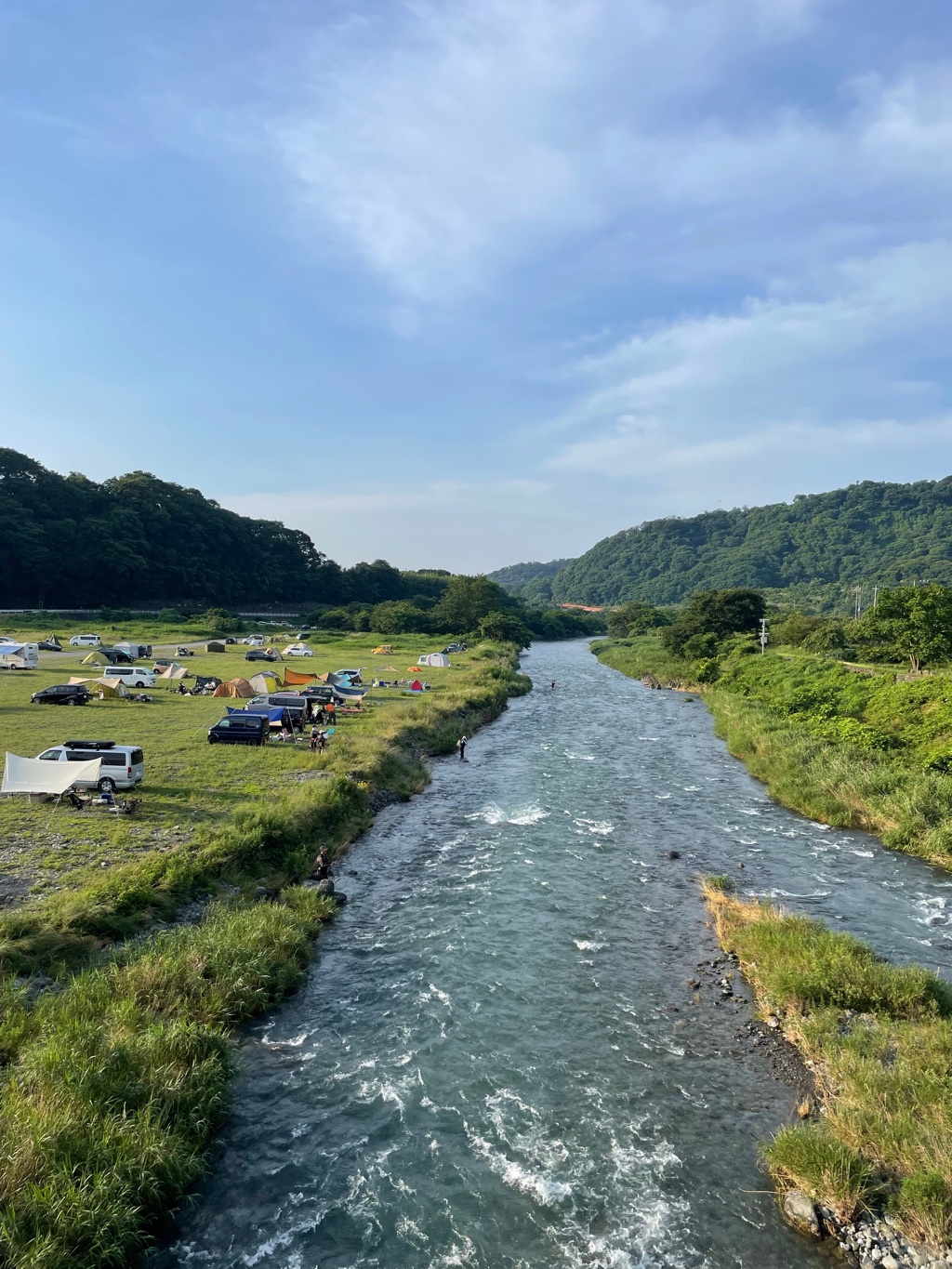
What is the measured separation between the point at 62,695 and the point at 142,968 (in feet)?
103

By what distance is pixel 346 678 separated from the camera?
177 feet

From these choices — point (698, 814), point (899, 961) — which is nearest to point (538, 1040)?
point (899, 961)

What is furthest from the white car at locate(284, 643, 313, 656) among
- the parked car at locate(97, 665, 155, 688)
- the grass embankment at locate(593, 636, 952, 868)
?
the grass embankment at locate(593, 636, 952, 868)

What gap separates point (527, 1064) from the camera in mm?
13633

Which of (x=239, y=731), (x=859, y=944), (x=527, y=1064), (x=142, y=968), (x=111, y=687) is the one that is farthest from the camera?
(x=111, y=687)

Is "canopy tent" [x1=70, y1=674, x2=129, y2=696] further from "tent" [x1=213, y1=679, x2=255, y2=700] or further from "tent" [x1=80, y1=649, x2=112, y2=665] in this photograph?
"tent" [x1=80, y1=649, x2=112, y2=665]

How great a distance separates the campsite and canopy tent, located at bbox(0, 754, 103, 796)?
0.55 m

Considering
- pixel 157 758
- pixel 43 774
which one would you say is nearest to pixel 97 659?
pixel 157 758

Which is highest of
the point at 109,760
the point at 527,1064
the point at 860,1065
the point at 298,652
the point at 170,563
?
the point at 170,563

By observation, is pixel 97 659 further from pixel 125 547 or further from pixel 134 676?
pixel 125 547

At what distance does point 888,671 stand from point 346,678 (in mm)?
40090

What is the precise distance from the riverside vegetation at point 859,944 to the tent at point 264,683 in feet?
Result: 99.0

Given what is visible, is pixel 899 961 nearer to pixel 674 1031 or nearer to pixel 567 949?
pixel 674 1031

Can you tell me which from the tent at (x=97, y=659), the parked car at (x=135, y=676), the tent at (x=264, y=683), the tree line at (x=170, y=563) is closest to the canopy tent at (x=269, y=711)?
the tent at (x=264, y=683)
